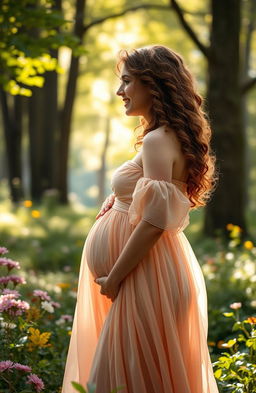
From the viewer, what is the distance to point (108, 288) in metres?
3.04

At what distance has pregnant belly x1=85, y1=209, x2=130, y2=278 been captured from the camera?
3.12m

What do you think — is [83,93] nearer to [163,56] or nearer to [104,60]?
[104,60]

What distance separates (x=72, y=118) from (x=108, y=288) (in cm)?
1102

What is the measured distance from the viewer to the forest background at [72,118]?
17.9 ft

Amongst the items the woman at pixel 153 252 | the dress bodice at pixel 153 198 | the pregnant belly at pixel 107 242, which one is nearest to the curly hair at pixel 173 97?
the woman at pixel 153 252

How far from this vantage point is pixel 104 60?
21953mm

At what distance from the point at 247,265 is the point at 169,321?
3.61 metres

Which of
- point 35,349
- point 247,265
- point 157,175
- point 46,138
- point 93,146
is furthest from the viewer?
point 93,146

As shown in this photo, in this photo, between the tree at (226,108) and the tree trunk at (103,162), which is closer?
the tree at (226,108)

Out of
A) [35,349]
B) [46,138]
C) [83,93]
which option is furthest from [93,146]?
[35,349]

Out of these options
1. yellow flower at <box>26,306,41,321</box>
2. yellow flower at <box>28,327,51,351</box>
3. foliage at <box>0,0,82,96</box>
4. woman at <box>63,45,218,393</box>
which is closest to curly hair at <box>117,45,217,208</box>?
woman at <box>63,45,218,393</box>

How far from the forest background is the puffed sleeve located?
27.2 inches

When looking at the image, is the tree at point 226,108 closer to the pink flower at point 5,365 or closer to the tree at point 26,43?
the tree at point 26,43

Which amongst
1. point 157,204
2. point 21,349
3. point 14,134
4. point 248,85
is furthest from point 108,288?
point 14,134
